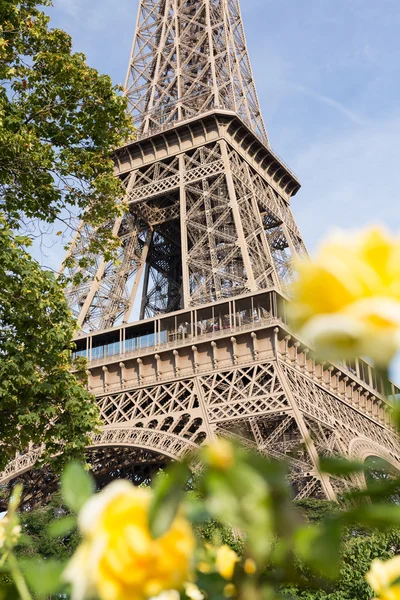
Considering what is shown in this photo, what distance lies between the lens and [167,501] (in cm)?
83

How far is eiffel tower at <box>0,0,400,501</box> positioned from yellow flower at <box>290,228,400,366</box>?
17355 mm

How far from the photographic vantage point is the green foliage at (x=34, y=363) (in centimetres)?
1112

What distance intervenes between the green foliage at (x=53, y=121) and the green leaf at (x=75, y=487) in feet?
36.2

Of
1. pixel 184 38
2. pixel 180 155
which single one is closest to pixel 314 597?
pixel 180 155

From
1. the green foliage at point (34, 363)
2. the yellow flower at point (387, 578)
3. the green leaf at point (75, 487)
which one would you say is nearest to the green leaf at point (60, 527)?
the green leaf at point (75, 487)

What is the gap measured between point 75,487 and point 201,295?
2810 centimetres

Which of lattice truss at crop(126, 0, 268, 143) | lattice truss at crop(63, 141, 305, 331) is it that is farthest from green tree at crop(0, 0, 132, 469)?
lattice truss at crop(126, 0, 268, 143)

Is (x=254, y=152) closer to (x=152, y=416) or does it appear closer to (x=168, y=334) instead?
(x=168, y=334)

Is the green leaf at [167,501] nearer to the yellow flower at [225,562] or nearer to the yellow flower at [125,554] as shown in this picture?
the yellow flower at [125,554]

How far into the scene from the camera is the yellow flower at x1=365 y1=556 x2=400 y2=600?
112 centimetres

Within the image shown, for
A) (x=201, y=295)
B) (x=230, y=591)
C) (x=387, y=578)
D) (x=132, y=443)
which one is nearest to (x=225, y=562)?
(x=230, y=591)

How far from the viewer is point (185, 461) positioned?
2.80 ft

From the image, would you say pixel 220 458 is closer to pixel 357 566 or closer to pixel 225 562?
pixel 225 562

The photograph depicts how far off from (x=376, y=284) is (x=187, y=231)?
32.4 meters
